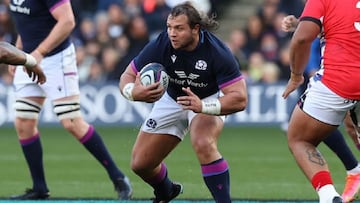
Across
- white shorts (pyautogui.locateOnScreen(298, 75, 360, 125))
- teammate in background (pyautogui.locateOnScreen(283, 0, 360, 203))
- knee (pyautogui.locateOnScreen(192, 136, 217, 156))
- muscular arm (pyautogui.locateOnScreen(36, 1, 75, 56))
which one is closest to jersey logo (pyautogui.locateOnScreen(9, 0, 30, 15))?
muscular arm (pyautogui.locateOnScreen(36, 1, 75, 56))

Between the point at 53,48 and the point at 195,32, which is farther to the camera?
the point at 53,48

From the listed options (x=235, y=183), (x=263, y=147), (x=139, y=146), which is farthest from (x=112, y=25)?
(x=139, y=146)

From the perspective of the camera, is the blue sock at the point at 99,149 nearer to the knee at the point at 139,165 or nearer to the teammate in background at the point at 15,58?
the knee at the point at 139,165

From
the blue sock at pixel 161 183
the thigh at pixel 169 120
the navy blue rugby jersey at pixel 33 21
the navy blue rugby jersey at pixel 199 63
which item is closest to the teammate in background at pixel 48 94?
the navy blue rugby jersey at pixel 33 21

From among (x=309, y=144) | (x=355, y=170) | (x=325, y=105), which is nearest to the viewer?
(x=325, y=105)

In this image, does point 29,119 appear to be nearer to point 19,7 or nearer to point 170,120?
point 19,7

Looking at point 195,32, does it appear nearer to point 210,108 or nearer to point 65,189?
point 210,108

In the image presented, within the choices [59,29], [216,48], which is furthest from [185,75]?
[59,29]

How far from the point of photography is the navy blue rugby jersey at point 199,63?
8164 millimetres

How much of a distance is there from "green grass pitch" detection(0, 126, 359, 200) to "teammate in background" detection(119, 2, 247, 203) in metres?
1.39

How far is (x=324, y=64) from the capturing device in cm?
779

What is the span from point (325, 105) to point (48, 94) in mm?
3346

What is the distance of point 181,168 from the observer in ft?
41.1

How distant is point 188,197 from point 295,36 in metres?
2.73
